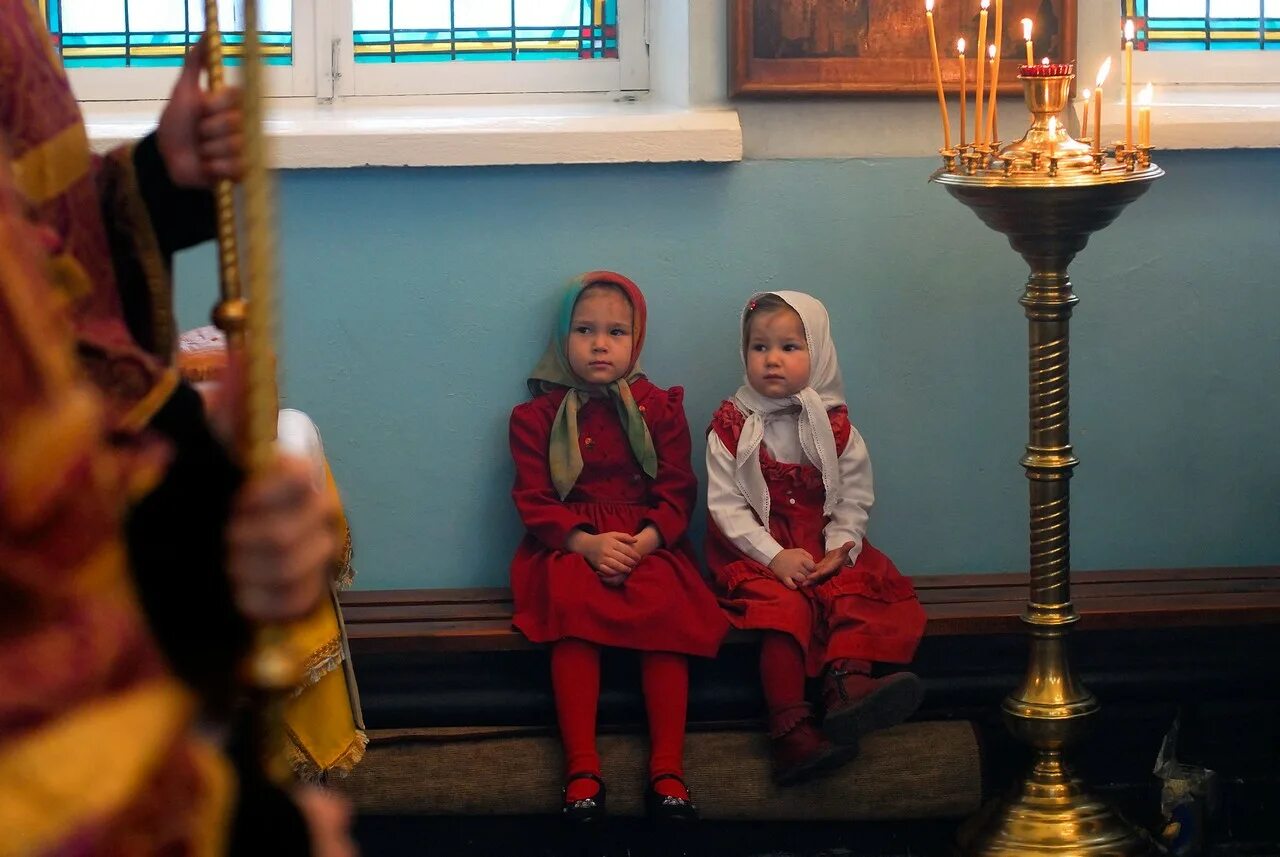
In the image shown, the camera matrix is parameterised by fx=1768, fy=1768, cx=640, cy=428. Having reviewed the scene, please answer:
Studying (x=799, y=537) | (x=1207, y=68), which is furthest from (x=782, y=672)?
(x=1207, y=68)

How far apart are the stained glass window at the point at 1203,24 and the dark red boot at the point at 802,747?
6.29ft

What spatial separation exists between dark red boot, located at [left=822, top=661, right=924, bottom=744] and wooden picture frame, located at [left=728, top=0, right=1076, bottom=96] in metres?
1.28

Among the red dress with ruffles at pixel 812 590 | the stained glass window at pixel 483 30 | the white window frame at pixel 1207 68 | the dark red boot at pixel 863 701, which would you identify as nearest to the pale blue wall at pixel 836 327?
the red dress with ruffles at pixel 812 590

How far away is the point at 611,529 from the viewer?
3.71 m

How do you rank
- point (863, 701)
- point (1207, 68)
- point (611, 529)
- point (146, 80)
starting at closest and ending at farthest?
point (863, 701), point (611, 529), point (146, 80), point (1207, 68)

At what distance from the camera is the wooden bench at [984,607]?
3.58 metres

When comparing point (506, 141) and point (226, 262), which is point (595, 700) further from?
point (226, 262)

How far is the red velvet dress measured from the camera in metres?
3.54

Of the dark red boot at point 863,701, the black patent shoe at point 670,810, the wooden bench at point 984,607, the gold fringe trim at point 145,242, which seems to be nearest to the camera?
the gold fringe trim at point 145,242

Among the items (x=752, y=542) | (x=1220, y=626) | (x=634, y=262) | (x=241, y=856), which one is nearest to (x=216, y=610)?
(x=241, y=856)

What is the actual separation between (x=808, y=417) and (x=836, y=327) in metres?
0.33

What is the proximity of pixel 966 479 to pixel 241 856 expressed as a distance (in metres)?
3.30

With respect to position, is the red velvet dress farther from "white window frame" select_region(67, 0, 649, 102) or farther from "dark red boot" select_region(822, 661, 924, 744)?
"white window frame" select_region(67, 0, 649, 102)

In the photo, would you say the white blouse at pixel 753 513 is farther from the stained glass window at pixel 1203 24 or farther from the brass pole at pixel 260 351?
the brass pole at pixel 260 351
